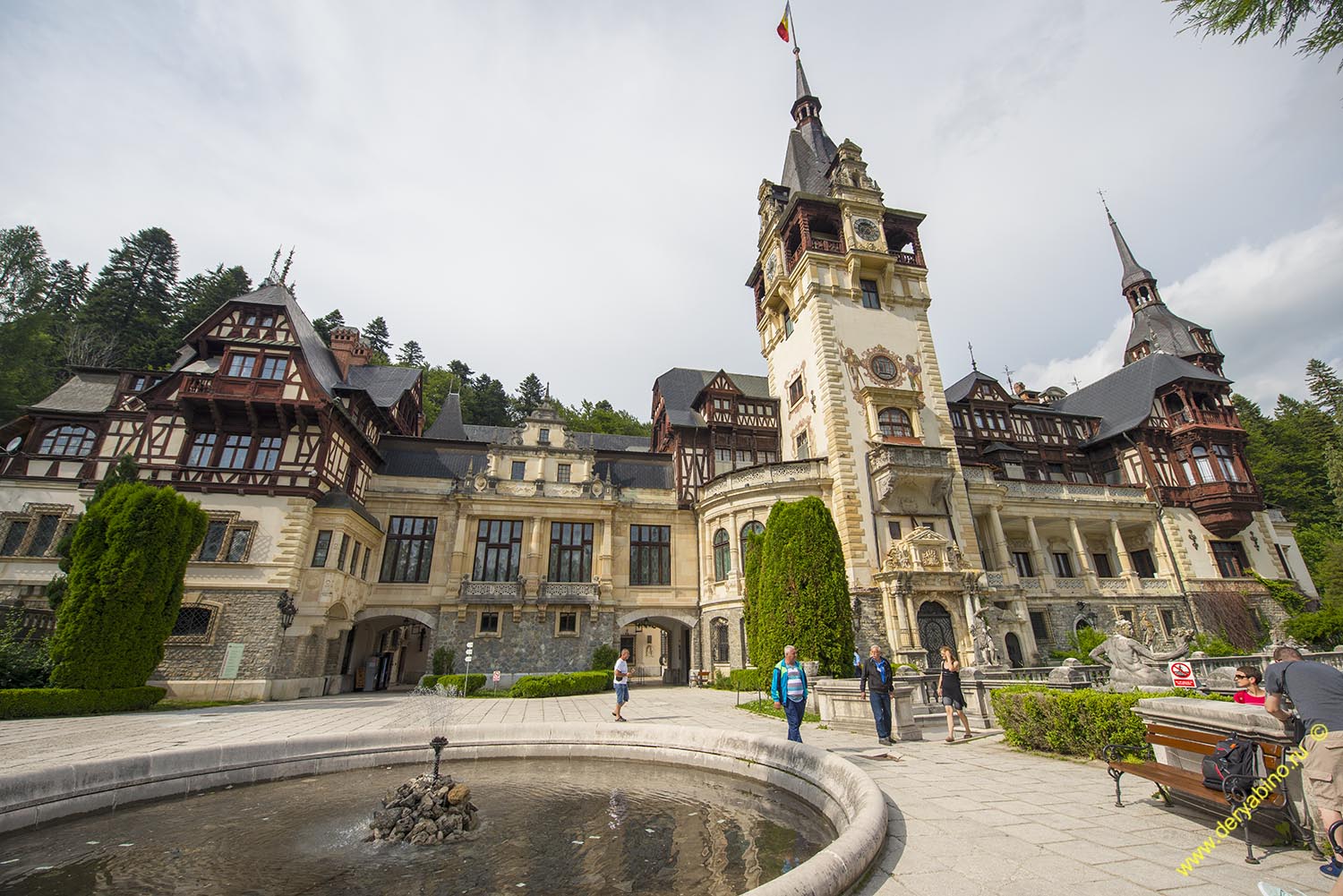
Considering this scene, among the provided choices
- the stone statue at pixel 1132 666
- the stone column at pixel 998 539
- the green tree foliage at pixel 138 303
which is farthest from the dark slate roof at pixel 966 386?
the green tree foliage at pixel 138 303

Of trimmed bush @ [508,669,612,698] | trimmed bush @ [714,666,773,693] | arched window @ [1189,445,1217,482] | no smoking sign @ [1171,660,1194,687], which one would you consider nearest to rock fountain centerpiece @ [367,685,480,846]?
no smoking sign @ [1171,660,1194,687]

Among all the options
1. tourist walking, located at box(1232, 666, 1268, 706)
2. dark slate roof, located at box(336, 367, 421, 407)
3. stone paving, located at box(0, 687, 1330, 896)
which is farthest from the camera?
dark slate roof, located at box(336, 367, 421, 407)

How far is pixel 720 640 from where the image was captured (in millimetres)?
27672

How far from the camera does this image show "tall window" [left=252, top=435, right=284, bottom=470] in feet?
78.3

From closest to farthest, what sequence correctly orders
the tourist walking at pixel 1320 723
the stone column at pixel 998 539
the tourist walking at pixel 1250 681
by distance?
1. the tourist walking at pixel 1320 723
2. the tourist walking at pixel 1250 681
3. the stone column at pixel 998 539

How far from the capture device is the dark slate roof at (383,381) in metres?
31.7

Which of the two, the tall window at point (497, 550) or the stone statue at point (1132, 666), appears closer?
the stone statue at point (1132, 666)

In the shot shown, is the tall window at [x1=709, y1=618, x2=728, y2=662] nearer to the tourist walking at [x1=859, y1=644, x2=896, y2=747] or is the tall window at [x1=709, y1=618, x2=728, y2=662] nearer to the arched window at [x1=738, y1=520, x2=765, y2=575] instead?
the arched window at [x1=738, y1=520, x2=765, y2=575]

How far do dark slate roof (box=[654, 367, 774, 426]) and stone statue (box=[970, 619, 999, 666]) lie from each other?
57.2 ft

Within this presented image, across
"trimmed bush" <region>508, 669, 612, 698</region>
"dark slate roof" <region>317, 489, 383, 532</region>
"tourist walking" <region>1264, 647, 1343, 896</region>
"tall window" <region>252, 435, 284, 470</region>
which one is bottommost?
"trimmed bush" <region>508, 669, 612, 698</region>

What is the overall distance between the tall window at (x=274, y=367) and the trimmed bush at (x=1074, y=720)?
28984 millimetres

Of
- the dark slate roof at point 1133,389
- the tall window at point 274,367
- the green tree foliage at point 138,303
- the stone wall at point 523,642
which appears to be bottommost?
the stone wall at point 523,642

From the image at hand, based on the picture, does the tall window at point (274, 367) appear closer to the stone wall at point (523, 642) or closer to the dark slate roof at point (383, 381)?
the dark slate roof at point (383, 381)

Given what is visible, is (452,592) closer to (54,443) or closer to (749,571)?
(749,571)
